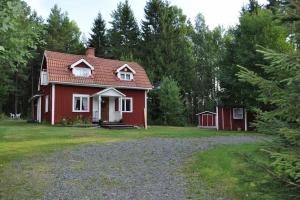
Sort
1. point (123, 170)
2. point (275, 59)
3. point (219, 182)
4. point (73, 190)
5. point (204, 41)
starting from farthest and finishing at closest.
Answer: point (204, 41)
point (123, 170)
point (219, 182)
point (73, 190)
point (275, 59)

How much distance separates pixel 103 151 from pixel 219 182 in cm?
567

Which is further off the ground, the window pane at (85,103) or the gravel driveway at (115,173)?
the window pane at (85,103)

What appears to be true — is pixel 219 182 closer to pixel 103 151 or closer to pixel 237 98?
pixel 103 151

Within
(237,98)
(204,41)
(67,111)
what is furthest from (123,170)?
(204,41)

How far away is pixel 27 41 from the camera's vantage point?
1009 centimetres

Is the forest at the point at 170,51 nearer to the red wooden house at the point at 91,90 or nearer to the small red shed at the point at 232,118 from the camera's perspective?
the small red shed at the point at 232,118

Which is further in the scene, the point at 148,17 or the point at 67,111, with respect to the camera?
the point at 148,17

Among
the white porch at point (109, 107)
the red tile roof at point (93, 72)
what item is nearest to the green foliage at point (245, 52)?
the red tile roof at point (93, 72)

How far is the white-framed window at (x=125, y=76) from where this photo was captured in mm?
32062

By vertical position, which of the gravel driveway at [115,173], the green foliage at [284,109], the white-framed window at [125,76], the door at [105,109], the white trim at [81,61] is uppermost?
the white trim at [81,61]

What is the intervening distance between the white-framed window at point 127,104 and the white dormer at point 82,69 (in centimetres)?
363

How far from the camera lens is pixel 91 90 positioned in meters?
30.2

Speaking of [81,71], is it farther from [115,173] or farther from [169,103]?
[115,173]

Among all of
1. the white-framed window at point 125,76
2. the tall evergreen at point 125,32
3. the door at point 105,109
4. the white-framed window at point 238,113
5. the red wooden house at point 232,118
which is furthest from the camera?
the tall evergreen at point 125,32
